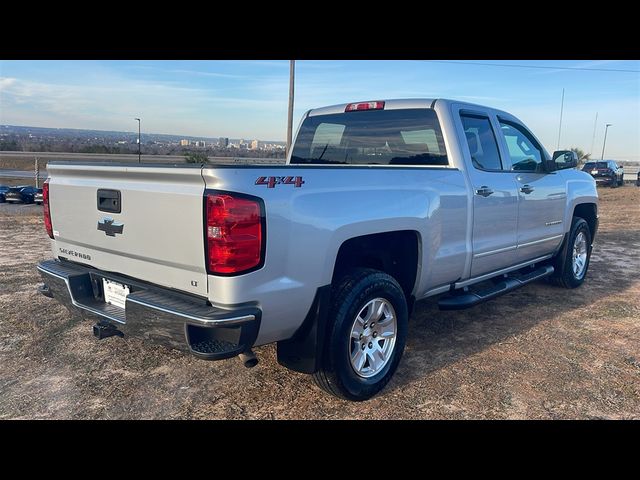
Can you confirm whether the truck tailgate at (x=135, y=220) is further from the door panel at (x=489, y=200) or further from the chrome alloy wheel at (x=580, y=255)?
the chrome alloy wheel at (x=580, y=255)

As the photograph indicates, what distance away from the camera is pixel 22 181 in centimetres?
3009

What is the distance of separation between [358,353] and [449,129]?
6.65 feet

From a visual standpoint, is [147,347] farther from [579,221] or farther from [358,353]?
[579,221]

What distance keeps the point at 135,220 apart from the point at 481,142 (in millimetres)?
3099

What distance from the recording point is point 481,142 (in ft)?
14.8

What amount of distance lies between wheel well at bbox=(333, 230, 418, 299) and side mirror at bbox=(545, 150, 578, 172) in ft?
8.13

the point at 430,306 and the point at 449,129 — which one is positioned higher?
the point at 449,129

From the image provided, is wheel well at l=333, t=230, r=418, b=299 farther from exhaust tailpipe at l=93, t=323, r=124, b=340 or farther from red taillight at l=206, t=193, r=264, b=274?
exhaust tailpipe at l=93, t=323, r=124, b=340

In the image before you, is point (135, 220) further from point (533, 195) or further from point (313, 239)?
point (533, 195)

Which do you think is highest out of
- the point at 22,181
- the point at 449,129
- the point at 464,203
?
the point at 449,129

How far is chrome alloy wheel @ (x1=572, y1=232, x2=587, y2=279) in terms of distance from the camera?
246 inches

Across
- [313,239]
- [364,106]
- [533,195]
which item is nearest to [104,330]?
[313,239]

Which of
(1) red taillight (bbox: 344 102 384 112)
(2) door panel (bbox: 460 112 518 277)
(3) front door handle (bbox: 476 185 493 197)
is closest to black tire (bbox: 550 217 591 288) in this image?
(2) door panel (bbox: 460 112 518 277)

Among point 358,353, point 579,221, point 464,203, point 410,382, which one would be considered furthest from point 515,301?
point 358,353
